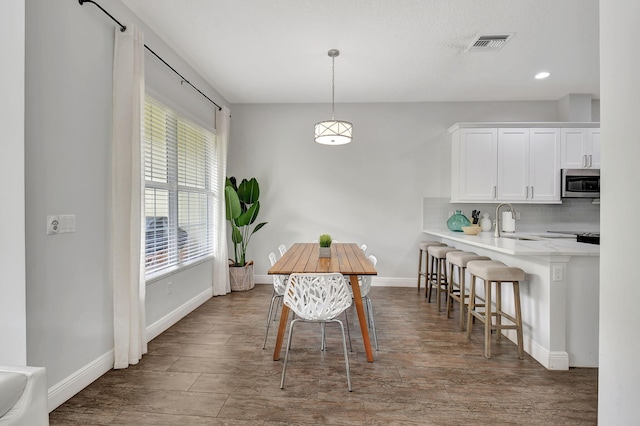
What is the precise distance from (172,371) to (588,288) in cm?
318

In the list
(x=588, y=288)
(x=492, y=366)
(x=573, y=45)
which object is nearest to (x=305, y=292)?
(x=492, y=366)

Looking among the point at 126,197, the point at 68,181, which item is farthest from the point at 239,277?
the point at 68,181

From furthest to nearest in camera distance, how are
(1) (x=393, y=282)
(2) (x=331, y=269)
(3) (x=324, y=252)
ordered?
(1) (x=393, y=282) → (3) (x=324, y=252) → (2) (x=331, y=269)

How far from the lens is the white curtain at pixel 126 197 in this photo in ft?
7.79

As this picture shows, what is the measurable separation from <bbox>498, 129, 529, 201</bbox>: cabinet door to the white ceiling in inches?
24.7

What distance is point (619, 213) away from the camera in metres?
1.47

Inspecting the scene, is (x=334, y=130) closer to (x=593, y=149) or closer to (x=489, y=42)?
(x=489, y=42)

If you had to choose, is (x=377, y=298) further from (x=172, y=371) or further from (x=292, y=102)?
(x=292, y=102)

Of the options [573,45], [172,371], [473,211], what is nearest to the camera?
[172,371]

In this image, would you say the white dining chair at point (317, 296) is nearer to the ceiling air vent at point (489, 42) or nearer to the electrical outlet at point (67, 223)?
the electrical outlet at point (67, 223)

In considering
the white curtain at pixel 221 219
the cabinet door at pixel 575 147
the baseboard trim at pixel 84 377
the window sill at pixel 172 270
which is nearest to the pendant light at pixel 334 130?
the white curtain at pixel 221 219

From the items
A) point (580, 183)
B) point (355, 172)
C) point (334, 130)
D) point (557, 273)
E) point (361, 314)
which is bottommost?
point (361, 314)

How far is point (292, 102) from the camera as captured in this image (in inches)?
193

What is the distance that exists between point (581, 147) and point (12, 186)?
5.88 m
